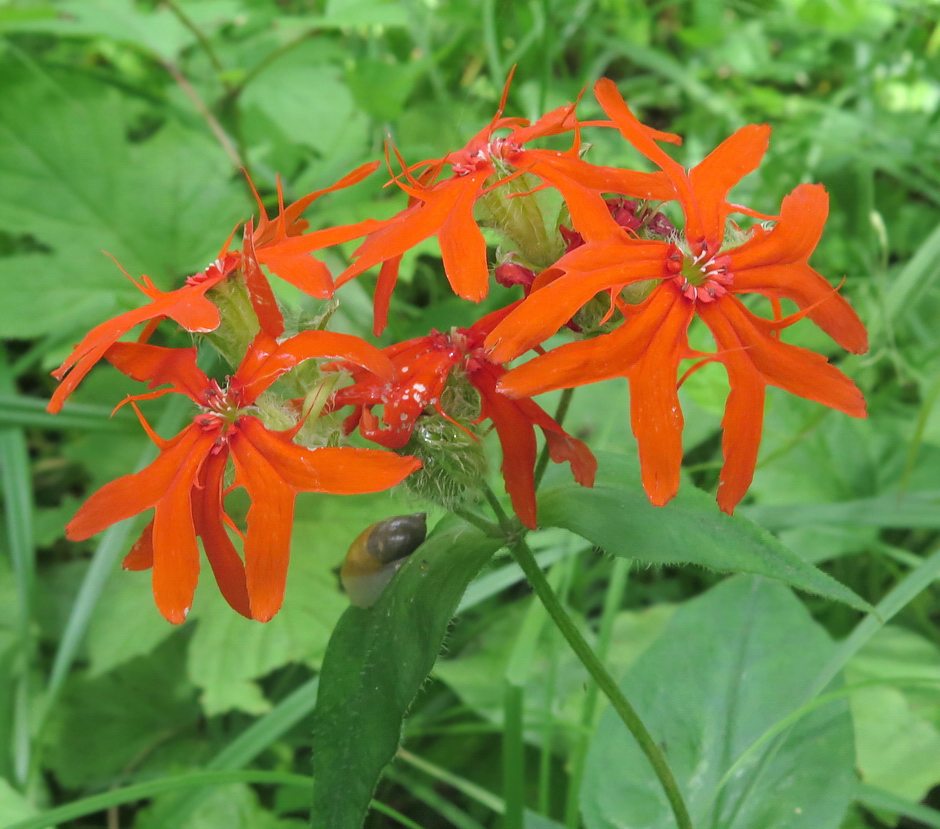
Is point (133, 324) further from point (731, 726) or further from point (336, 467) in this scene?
point (731, 726)

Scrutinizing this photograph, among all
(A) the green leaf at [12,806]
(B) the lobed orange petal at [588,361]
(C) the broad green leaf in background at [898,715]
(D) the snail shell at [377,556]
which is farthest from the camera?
(C) the broad green leaf in background at [898,715]

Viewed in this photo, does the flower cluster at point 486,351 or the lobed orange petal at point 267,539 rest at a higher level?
the flower cluster at point 486,351

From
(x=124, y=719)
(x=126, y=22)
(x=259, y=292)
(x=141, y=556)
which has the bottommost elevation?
(x=124, y=719)

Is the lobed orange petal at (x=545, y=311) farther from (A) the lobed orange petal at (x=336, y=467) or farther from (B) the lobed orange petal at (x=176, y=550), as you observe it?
(B) the lobed orange petal at (x=176, y=550)

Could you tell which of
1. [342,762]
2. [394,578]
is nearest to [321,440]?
[394,578]

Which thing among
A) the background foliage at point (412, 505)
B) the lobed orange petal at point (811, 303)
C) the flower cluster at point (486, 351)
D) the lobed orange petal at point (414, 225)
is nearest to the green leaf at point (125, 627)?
the background foliage at point (412, 505)

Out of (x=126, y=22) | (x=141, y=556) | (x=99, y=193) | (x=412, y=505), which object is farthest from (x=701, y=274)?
(x=126, y=22)

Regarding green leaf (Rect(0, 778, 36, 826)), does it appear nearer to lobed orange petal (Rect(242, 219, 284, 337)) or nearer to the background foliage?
the background foliage
